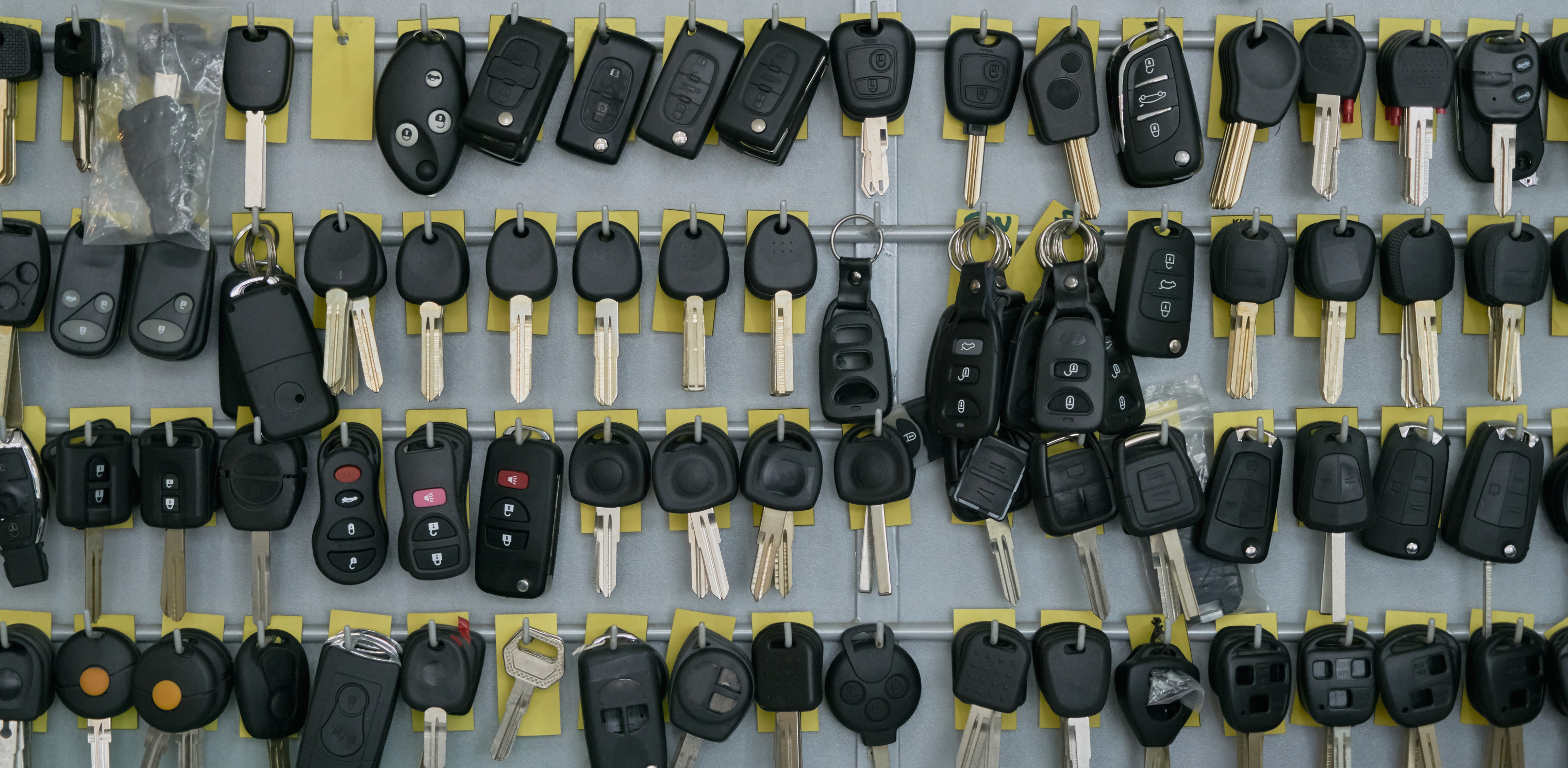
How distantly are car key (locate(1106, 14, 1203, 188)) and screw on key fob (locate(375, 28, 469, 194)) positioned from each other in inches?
53.9

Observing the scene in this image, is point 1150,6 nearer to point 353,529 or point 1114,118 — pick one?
point 1114,118

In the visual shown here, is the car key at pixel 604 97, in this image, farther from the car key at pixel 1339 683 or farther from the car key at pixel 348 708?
the car key at pixel 1339 683

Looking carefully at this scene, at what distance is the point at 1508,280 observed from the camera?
6.61 ft

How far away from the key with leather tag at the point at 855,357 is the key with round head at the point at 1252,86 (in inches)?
30.5

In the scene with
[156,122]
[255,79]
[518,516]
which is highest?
[255,79]

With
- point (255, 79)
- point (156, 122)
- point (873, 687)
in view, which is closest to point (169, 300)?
point (156, 122)

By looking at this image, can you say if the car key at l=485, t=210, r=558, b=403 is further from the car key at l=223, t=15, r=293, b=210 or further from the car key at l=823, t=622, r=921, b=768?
the car key at l=823, t=622, r=921, b=768

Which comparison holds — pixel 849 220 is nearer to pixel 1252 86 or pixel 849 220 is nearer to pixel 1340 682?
pixel 1252 86

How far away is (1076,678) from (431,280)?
1.57m

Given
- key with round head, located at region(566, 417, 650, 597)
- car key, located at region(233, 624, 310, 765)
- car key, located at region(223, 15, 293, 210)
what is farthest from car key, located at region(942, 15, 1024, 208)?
car key, located at region(233, 624, 310, 765)

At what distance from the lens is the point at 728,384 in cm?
211

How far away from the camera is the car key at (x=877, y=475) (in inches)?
78.7

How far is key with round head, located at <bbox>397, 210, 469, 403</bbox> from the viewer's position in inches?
78.0

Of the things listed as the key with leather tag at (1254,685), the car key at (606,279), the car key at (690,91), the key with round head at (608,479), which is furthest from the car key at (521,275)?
the key with leather tag at (1254,685)
